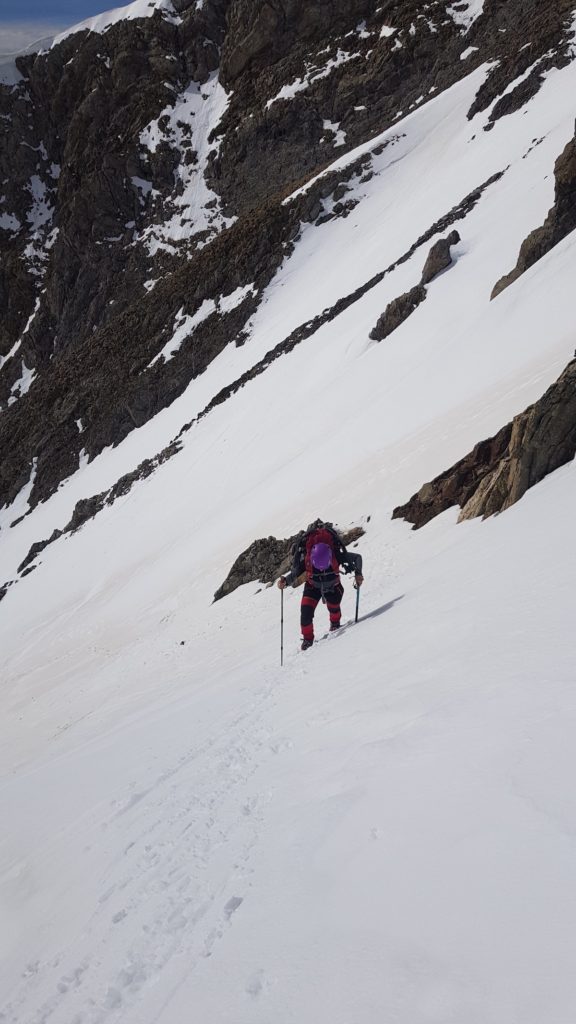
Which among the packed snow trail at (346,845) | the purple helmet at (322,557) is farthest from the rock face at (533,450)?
the purple helmet at (322,557)

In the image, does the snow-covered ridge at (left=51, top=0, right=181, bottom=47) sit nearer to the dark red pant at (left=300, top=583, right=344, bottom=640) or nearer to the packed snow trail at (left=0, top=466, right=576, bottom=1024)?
the dark red pant at (left=300, top=583, right=344, bottom=640)

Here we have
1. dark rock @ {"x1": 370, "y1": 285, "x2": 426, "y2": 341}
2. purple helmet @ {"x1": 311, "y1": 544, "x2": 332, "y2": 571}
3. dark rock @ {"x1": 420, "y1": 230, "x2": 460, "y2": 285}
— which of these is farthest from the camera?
dark rock @ {"x1": 420, "y1": 230, "x2": 460, "y2": 285}

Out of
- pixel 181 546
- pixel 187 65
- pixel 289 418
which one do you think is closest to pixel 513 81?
pixel 289 418

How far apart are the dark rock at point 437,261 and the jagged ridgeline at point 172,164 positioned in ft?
57.5

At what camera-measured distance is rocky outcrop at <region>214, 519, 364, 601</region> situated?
1240cm

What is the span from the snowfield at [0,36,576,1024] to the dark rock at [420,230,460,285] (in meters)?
7.16

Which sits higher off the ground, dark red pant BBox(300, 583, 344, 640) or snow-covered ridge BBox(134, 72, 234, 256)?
snow-covered ridge BBox(134, 72, 234, 256)

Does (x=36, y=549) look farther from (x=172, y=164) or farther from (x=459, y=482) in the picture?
(x=172, y=164)

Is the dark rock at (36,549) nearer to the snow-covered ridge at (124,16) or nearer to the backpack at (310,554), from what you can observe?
the backpack at (310,554)

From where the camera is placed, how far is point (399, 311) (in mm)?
21344

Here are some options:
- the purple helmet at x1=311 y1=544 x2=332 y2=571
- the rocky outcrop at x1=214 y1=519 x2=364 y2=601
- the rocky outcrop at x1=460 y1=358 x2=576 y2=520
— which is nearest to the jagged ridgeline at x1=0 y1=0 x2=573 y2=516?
the rocky outcrop at x1=214 y1=519 x2=364 y2=601

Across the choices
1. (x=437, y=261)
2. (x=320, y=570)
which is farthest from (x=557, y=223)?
(x=320, y=570)

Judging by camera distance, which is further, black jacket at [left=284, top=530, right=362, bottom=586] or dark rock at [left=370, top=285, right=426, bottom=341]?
dark rock at [left=370, top=285, right=426, bottom=341]

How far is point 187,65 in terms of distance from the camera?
70188 millimetres
